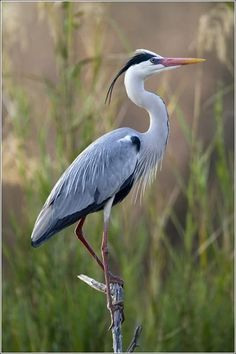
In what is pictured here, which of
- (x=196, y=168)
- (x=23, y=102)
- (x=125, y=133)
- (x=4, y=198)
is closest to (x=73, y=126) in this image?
(x=23, y=102)

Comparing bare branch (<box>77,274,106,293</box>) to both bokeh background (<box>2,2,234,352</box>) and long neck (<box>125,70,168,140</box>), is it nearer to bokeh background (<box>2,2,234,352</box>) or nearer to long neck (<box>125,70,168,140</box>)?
long neck (<box>125,70,168,140</box>)

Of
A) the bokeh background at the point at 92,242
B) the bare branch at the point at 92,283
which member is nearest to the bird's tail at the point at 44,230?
the bare branch at the point at 92,283

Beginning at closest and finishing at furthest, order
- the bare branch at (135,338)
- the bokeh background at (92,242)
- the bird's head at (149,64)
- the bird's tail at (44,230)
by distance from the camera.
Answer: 1. the bare branch at (135,338)
2. the bird's tail at (44,230)
3. the bird's head at (149,64)
4. the bokeh background at (92,242)

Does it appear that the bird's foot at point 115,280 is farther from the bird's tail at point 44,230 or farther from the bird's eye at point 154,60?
the bird's eye at point 154,60

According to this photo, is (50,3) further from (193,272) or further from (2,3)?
(193,272)

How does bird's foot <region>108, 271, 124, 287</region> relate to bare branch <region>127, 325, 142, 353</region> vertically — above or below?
above

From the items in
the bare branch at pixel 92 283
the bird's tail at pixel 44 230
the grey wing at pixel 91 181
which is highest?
the grey wing at pixel 91 181

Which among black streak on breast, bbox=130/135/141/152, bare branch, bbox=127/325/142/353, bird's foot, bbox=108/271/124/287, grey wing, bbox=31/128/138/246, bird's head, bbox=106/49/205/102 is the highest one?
bird's head, bbox=106/49/205/102

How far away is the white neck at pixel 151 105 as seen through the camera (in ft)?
9.27

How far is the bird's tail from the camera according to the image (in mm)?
2738

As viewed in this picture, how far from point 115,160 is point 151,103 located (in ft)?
0.61

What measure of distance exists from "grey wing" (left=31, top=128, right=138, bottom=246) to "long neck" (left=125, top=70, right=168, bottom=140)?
8 centimetres

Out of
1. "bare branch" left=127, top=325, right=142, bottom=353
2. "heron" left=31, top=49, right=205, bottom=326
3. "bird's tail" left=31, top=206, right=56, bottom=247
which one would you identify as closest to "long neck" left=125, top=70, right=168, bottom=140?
"heron" left=31, top=49, right=205, bottom=326

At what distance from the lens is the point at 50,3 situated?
11.8ft
